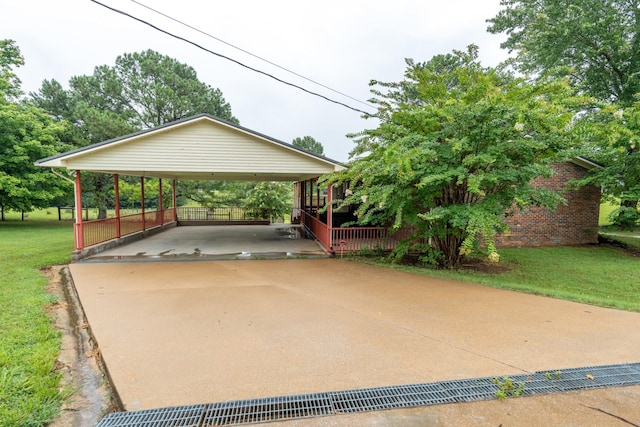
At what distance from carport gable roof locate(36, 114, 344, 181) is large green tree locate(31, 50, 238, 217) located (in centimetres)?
1071

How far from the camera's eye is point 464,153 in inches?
258

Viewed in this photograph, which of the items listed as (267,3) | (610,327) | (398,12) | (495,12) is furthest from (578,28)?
(610,327)

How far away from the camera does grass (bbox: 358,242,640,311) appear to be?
567 centimetres

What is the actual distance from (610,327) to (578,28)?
14.7 m

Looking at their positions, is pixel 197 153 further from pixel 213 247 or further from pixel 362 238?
pixel 362 238

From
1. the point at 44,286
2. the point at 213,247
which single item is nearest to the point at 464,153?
the point at 213,247

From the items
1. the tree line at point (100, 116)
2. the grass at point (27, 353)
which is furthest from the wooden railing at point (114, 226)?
the tree line at point (100, 116)

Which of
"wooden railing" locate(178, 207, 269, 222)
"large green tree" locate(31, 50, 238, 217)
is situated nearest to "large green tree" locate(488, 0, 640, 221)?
"wooden railing" locate(178, 207, 269, 222)

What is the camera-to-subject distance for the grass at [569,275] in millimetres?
5670

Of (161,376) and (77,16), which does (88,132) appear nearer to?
(77,16)

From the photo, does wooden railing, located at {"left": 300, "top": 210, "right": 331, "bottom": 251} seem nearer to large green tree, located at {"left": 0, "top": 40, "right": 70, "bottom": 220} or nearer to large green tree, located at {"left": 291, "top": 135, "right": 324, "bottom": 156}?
large green tree, located at {"left": 0, "top": 40, "right": 70, "bottom": 220}

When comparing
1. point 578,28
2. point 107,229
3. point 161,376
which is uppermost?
point 578,28

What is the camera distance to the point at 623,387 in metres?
2.63

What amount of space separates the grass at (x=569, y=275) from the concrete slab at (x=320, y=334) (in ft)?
2.05
